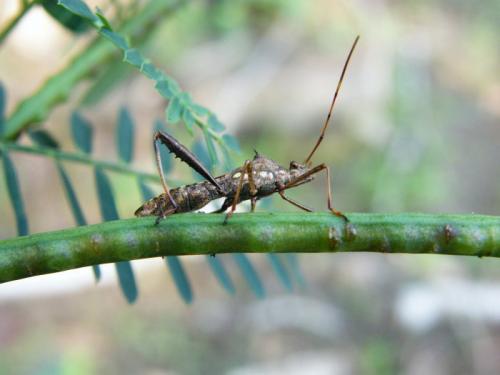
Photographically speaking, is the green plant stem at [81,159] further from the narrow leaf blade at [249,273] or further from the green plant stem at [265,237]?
the green plant stem at [265,237]

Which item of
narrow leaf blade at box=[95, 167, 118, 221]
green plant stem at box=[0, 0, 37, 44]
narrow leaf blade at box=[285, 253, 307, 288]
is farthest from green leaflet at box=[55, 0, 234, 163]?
narrow leaf blade at box=[285, 253, 307, 288]

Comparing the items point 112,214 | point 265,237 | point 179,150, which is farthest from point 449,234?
point 112,214

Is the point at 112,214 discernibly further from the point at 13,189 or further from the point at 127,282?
the point at 13,189

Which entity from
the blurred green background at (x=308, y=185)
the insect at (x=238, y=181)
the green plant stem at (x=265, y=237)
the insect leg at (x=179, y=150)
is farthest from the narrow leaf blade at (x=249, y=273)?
the blurred green background at (x=308, y=185)

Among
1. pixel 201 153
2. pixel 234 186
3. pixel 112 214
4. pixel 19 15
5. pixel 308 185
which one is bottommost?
pixel 308 185

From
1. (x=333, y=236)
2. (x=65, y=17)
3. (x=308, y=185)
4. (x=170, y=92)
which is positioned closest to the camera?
(x=333, y=236)

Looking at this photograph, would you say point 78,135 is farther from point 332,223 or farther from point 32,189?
point 32,189

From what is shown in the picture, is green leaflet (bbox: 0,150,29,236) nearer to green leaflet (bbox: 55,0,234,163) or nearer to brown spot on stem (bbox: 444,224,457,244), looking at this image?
green leaflet (bbox: 55,0,234,163)
